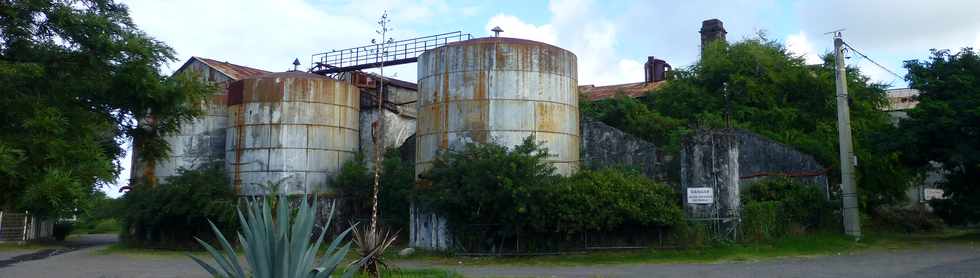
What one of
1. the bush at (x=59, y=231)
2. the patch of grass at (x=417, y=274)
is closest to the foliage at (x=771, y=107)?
the patch of grass at (x=417, y=274)

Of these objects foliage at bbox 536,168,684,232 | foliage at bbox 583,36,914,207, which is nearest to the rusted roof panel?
foliage at bbox 583,36,914,207

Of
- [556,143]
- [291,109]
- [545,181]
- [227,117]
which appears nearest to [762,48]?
[556,143]

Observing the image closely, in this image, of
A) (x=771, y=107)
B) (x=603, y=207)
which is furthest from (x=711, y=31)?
(x=603, y=207)

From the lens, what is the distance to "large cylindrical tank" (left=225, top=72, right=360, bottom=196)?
2706cm

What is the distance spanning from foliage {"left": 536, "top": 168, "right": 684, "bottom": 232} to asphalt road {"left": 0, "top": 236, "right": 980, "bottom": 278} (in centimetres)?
193

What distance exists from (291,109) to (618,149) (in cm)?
1159

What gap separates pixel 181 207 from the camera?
26.5 m

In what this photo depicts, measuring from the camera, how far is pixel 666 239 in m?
19.2

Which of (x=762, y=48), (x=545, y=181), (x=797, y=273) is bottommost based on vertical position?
(x=797, y=273)

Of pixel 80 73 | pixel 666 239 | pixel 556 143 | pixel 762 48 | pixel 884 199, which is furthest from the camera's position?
pixel 762 48

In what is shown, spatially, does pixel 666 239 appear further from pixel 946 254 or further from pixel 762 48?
pixel 762 48

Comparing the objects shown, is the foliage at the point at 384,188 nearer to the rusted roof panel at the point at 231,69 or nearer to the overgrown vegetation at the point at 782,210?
the rusted roof panel at the point at 231,69

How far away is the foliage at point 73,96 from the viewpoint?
698 centimetres

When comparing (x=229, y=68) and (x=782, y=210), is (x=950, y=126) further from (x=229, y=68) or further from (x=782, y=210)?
(x=229, y=68)
